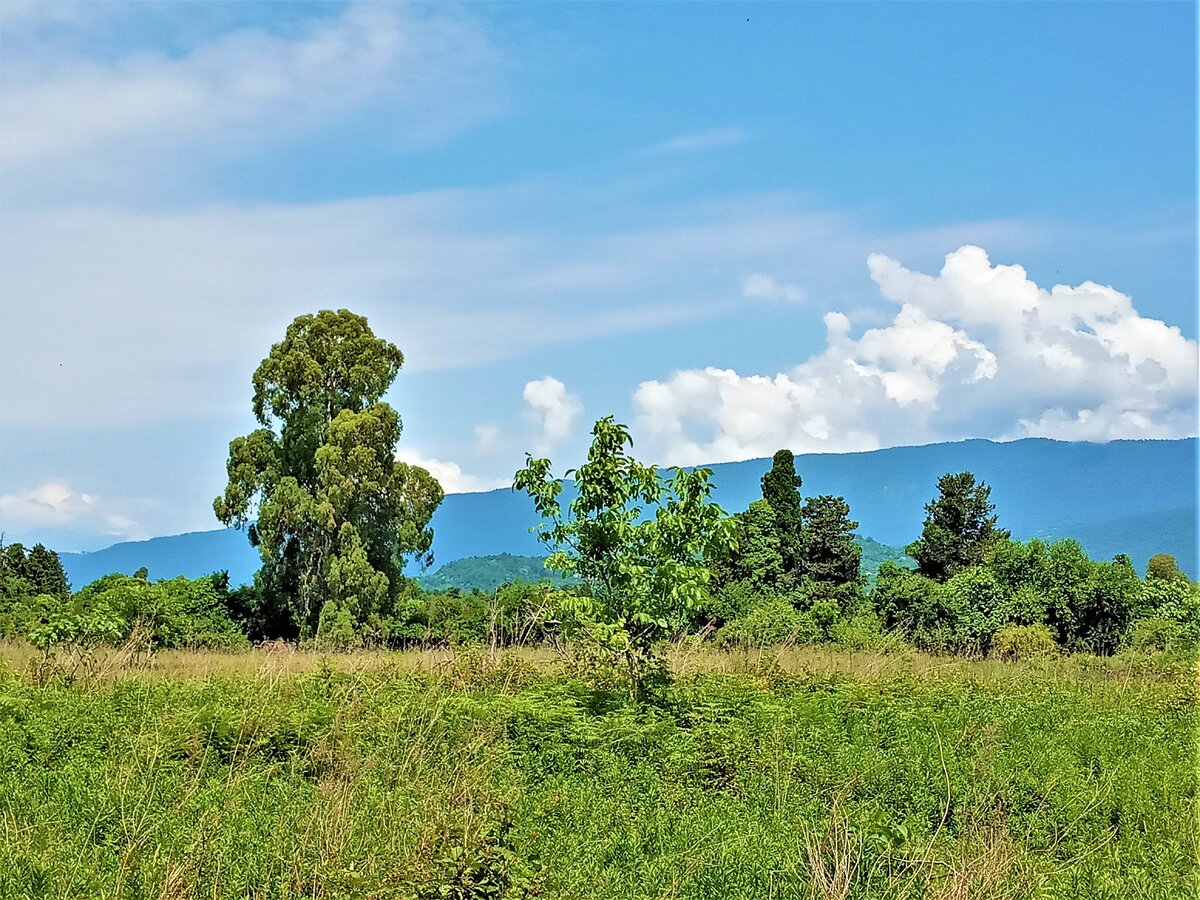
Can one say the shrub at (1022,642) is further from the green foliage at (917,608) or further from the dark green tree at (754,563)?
the dark green tree at (754,563)

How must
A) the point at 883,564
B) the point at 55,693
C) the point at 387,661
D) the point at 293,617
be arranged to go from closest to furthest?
the point at 55,693
the point at 387,661
the point at 883,564
the point at 293,617

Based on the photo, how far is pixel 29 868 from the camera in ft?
18.8

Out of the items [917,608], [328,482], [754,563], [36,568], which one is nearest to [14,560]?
[36,568]

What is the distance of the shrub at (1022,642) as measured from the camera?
57.1ft

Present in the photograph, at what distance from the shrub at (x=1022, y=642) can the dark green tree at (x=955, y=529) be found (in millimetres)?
7361

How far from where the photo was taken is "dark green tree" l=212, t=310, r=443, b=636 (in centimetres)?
2350

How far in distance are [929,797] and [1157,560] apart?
2564 centimetres

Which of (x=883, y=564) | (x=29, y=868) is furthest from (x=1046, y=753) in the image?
(x=883, y=564)

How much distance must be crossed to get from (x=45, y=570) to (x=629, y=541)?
21.4 meters

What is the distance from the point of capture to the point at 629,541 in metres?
10.6

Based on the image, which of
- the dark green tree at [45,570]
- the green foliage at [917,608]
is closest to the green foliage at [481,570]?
the dark green tree at [45,570]

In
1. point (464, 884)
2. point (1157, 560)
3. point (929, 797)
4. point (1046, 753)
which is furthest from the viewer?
point (1157, 560)

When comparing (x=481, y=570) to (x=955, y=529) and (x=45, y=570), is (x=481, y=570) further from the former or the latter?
(x=955, y=529)

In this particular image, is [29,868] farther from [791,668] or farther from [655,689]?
[791,668]
